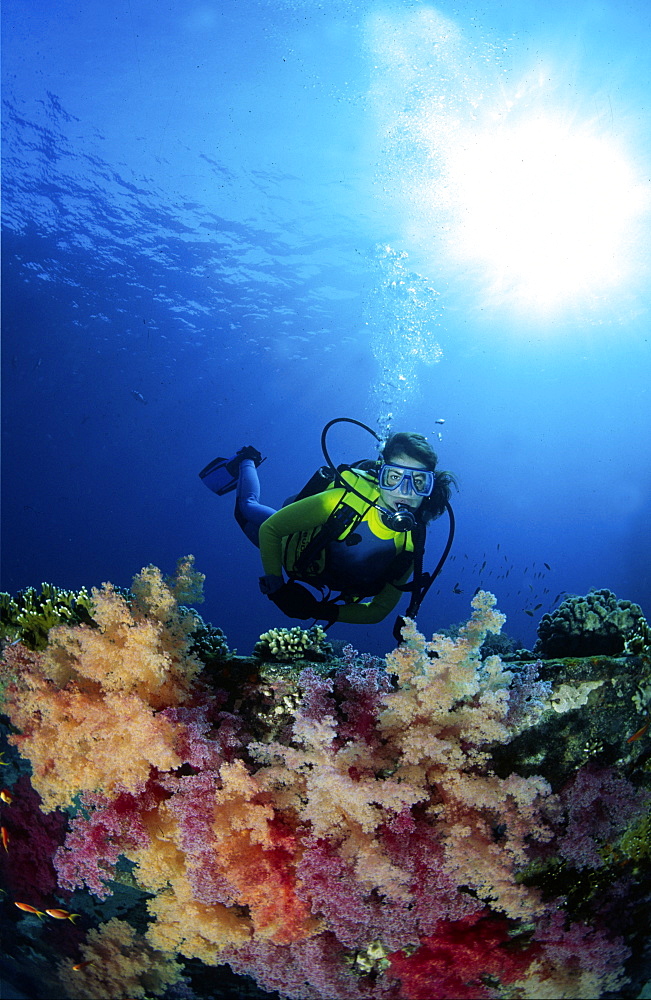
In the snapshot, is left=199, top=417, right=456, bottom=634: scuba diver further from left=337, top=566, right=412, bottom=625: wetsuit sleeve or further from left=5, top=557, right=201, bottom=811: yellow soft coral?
left=5, top=557, right=201, bottom=811: yellow soft coral

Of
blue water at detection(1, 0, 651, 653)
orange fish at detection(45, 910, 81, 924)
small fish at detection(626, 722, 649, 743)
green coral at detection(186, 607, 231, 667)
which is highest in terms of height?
blue water at detection(1, 0, 651, 653)

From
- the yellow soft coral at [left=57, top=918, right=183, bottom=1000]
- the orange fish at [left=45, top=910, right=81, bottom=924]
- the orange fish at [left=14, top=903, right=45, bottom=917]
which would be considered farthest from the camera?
the orange fish at [left=14, top=903, right=45, bottom=917]

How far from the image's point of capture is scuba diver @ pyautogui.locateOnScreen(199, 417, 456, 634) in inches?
212

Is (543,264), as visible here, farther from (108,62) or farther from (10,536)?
(10,536)

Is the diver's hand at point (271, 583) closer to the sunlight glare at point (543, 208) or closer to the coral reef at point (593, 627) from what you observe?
the coral reef at point (593, 627)

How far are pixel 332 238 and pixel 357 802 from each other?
954 inches

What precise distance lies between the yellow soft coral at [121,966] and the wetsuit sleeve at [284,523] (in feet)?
11.0

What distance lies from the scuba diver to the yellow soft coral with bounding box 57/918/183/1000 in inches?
122

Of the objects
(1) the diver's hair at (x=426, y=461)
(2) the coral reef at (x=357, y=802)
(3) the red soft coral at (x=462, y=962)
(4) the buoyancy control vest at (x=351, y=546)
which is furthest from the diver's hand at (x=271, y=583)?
(3) the red soft coral at (x=462, y=962)

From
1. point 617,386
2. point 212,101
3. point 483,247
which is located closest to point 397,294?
point 483,247

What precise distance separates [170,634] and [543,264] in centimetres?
2433

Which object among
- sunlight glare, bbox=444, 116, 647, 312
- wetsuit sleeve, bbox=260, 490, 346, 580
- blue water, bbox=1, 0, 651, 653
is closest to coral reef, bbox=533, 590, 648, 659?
wetsuit sleeve, bbox=260, 490, 346, 580

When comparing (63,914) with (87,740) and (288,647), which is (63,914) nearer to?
(87,740)

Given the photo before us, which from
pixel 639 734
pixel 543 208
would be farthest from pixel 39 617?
pixel 543 208
